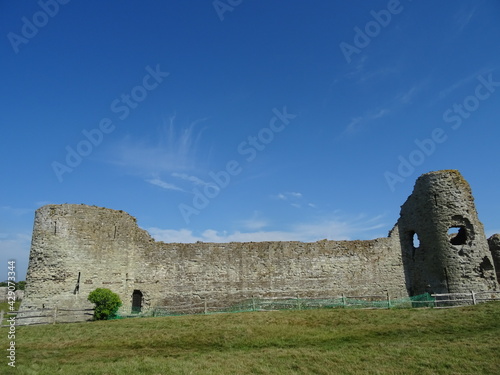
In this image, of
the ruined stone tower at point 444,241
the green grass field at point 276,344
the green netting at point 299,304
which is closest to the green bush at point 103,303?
the green netting at point 299,304

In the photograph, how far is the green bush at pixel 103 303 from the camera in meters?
19.9

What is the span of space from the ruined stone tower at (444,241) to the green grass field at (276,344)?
159 inches

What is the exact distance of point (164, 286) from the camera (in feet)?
79.2

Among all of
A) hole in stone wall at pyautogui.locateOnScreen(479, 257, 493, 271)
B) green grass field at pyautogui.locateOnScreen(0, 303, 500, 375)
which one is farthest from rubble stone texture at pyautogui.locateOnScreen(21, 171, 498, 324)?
green grass field at pyautogui.locateOnScreen(0, 303, 500, 375)

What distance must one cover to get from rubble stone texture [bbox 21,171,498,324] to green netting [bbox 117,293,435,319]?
526 millimetres

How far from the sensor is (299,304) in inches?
847

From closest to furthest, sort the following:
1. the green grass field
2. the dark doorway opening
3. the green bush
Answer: the green grass field, the green bush, the dark doorway opening

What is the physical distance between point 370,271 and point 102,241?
55.3ft

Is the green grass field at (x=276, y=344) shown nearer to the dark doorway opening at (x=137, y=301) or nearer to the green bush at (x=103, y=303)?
the green bush at (x=103, y=303)

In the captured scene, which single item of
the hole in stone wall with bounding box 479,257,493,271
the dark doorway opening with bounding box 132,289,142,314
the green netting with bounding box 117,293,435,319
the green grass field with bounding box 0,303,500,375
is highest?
the hole in stone wall with bounding box 479,257,493,271

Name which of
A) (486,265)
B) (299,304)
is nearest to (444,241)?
(486,265)

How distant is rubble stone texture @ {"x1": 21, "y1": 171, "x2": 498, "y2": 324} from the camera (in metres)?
21.3

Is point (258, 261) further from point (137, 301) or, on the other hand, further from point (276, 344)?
point (276, 344)

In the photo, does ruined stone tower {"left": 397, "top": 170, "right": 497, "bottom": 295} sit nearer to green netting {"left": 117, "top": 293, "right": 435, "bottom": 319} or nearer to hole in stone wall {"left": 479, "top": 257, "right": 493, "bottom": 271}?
hole in stone wall {"left": 479, "top": 257, "right": 493, "bottom": 271}
